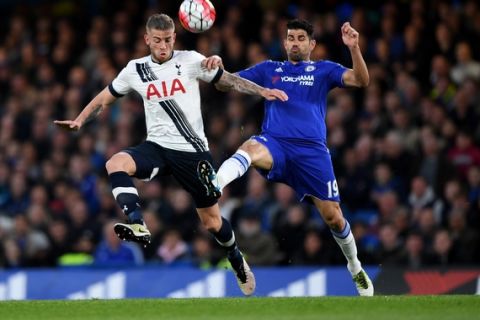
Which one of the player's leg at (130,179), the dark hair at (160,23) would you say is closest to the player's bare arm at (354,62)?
the dark hair at (160,23)

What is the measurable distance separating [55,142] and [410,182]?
5986 mm

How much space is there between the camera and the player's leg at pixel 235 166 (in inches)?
420

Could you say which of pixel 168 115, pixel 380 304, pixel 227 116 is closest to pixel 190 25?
pixel 168 115

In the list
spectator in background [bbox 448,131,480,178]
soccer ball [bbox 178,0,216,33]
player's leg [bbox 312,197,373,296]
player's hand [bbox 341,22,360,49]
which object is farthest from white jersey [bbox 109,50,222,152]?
spectator in background [bbox 448,131,480,178]

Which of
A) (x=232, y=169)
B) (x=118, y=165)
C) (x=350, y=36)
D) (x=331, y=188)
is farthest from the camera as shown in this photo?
(x=331, y=188)

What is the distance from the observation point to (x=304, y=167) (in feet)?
37.5

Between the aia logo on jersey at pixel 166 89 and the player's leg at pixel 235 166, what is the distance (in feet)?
2.48

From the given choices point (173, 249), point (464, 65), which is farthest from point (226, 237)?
point (464, 65)

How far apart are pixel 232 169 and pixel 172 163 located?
58 cm

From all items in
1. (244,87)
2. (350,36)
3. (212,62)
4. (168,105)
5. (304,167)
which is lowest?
(304,167)

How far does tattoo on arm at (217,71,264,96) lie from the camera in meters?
11.2

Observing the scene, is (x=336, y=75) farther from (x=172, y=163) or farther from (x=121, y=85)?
(x=121, y=85)

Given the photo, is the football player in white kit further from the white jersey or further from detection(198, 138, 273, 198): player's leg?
detection(198, 138, 273, 198): player's leg

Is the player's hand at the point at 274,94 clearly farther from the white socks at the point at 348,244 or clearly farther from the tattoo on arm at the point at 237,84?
the white socks at the point at 348,244
